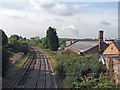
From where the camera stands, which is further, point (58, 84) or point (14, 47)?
point (14, 47)

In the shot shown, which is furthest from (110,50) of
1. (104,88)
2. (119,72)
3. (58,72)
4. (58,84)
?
(104,88)

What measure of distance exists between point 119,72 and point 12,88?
924 centimetres

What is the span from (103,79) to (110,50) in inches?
612

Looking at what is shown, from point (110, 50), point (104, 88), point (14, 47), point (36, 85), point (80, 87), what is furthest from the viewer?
point (14, 47)

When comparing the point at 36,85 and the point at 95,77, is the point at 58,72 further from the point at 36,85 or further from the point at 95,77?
the point at 95,77

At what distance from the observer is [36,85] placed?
26.4m

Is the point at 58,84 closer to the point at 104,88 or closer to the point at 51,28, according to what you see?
the point at 104,88

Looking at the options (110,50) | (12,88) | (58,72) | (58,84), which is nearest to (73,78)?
(58,84)

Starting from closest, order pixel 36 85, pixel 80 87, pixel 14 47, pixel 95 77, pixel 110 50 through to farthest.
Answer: pixel 80 87, pixel 95 77, pixel 36 85, pixel 110 50, pixel 14 47

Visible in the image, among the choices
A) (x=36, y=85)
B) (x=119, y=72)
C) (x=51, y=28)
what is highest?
(x=51, y=28)

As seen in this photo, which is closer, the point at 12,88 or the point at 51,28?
the point at 12,88

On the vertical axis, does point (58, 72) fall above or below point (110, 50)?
below

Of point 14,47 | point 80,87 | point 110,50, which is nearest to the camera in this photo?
point 80,87

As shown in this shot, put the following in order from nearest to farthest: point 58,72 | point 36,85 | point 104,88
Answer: point 104,88
point 36,85
point 58,72
